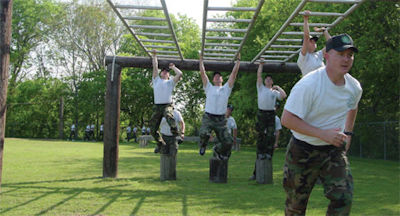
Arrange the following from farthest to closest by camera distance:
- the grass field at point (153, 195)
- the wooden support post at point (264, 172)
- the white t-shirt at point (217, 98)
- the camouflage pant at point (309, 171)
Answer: the wooden support post at point (264, 172), the white t-shirt at point (217, 98), the grass field at point (153, 195), the camouflage pant at point (309, 171)

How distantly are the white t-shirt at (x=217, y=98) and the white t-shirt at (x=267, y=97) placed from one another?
84 cm

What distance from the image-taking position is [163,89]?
964cm

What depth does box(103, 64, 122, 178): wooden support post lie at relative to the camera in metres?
10.2

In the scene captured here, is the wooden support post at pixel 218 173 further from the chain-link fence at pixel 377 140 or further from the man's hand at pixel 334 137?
the chain-link fence at pixel 377 140

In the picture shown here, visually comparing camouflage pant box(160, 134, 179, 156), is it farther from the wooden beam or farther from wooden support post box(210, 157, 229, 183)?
the wooden beam

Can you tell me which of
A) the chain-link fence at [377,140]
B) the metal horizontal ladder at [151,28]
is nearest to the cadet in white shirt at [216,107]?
the metal horizontal ladder at [151,28]

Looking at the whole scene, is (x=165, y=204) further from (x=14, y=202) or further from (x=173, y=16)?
(x=173, y=16)

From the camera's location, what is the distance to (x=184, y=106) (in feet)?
148

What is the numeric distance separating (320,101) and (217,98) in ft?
18.7

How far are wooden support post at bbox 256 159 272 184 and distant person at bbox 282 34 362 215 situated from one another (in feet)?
19.0

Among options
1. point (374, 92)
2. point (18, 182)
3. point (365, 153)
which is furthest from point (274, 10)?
point (18, 182)

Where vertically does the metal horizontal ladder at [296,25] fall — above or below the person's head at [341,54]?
above

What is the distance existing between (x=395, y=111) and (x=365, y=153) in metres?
3.11

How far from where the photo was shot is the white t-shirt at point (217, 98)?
938 centimetres
